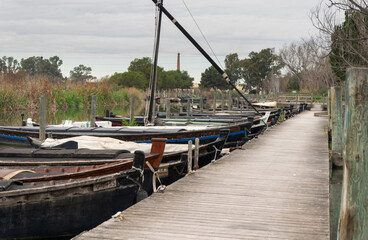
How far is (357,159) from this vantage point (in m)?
4.36

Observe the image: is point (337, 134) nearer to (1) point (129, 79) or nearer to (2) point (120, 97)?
(2) point (120, 97)

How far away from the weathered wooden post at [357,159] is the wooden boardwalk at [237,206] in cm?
175

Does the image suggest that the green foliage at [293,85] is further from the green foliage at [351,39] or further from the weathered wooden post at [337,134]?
the weathered wooden post at [337,134]

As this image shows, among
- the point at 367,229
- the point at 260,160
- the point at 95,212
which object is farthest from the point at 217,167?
the point at 367,229

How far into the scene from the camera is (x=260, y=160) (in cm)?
1230

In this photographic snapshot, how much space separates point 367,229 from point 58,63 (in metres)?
143

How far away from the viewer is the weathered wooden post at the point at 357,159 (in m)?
4.32

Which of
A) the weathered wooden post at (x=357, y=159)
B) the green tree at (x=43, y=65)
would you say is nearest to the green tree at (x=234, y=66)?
the green tree at (x=43, y=65)

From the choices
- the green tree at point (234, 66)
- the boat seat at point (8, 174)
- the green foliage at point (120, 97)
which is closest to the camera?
the boat seat at point (8, 174)

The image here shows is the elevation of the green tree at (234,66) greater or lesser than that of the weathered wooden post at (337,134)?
greater

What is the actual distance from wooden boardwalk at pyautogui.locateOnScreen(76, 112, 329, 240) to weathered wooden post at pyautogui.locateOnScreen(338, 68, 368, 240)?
175 centimetres

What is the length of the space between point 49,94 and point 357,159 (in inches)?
1428

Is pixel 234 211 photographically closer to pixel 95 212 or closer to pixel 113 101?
pixel 95 212

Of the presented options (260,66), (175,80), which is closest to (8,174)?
(175,80)
